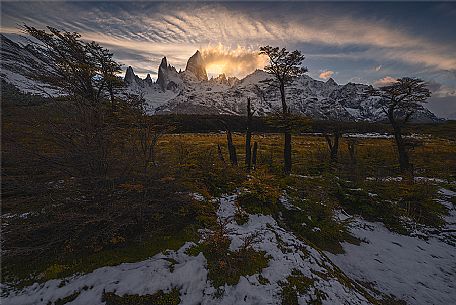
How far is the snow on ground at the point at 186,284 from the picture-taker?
567 centimetres

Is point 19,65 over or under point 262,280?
over

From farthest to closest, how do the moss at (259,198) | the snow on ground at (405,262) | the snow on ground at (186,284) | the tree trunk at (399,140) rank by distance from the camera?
the tree trunk at (399,140) < the moss at (259,198) < the snow on ground at (405,262) < the snow on ground at (186,284)

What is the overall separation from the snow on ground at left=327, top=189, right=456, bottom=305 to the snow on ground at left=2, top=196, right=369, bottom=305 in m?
2.53

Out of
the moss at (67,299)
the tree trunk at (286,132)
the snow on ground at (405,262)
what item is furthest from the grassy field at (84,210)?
the tree trunk at (286,132)

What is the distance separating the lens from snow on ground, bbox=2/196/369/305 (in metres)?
5.67

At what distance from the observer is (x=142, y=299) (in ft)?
18.6

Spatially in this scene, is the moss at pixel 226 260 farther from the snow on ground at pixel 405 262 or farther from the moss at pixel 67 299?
the snow on ground at pixel 405 262

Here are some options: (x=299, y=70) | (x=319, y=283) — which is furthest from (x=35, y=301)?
(x=299, y=70)

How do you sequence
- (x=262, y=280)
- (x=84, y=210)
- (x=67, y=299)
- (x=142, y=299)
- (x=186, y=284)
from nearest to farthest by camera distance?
(x=67, y=299)
(x=142, y=299)
(x=186, y=284)
(x=262, y=280)
(x=84, y=210)

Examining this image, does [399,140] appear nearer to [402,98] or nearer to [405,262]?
[402,98]

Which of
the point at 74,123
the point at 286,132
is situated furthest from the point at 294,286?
the point at 286,132

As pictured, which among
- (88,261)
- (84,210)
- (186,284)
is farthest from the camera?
(84,210)

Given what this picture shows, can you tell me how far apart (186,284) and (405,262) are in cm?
939

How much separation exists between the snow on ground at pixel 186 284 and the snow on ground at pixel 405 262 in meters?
2.53
